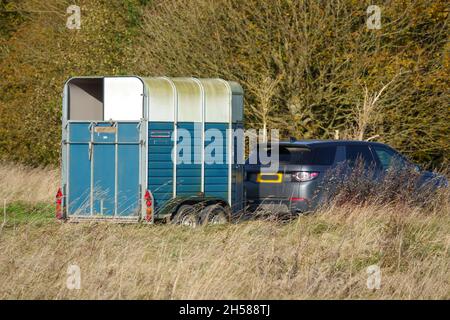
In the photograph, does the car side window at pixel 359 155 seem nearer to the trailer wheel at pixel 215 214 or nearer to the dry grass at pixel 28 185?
the trailer wheel at pixel 215 214

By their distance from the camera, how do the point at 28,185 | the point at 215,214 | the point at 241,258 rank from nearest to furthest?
the point at 241,258, the point at 215,214, the point at 28,185

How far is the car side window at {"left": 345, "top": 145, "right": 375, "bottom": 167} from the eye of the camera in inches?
628

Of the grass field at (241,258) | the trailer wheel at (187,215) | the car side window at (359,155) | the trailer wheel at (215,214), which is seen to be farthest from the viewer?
the car side window at (359,155)

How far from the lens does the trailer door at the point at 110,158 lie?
14.2 meters

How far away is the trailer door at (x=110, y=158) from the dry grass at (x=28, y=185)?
242 inches

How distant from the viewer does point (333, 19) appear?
24391mm

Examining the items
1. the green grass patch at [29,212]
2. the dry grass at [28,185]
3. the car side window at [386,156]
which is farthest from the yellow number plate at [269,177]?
the dry grass at [28,185]

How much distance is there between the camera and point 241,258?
32.3 feet

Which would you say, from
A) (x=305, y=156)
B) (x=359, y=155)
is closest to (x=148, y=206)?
(x=305, y=156)

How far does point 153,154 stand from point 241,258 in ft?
15.4

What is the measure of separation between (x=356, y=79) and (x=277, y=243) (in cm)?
1385

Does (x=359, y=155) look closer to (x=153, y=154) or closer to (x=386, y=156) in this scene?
(x=386, y=156)
